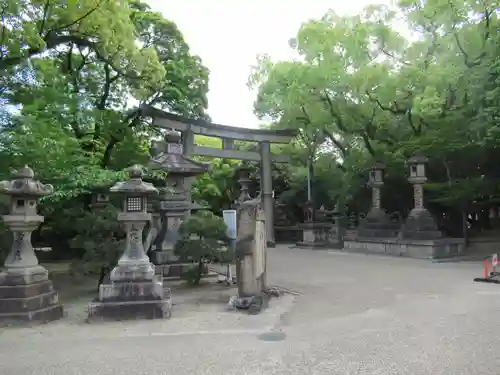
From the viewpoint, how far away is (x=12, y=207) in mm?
7750

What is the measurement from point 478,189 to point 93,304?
1582 cm

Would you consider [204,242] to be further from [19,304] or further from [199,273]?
[19,304]

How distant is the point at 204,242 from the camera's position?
10.5 m

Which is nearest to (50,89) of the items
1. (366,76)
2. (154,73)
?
(154,73)

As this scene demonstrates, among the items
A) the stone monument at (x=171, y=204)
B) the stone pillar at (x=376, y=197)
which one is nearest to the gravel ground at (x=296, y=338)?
the stone monument at (x=171, y=204)

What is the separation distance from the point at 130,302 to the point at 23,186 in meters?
2.87

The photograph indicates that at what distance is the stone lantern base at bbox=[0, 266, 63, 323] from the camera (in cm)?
732

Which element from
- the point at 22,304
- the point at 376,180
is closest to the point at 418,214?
the point at 376,180

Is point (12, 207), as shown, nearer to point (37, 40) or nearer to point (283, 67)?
point (37, 40)

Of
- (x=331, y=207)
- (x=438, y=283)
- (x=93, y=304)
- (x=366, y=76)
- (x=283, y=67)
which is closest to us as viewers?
(x=93, y=304)

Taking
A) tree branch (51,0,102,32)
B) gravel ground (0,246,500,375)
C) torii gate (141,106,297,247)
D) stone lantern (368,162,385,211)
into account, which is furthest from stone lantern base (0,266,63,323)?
stone lantern (368,162,385,211)

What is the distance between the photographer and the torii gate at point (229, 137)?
19.0 meters

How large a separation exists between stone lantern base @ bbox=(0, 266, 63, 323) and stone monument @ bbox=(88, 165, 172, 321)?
2.85 ft

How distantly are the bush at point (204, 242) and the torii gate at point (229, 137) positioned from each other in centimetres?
897
